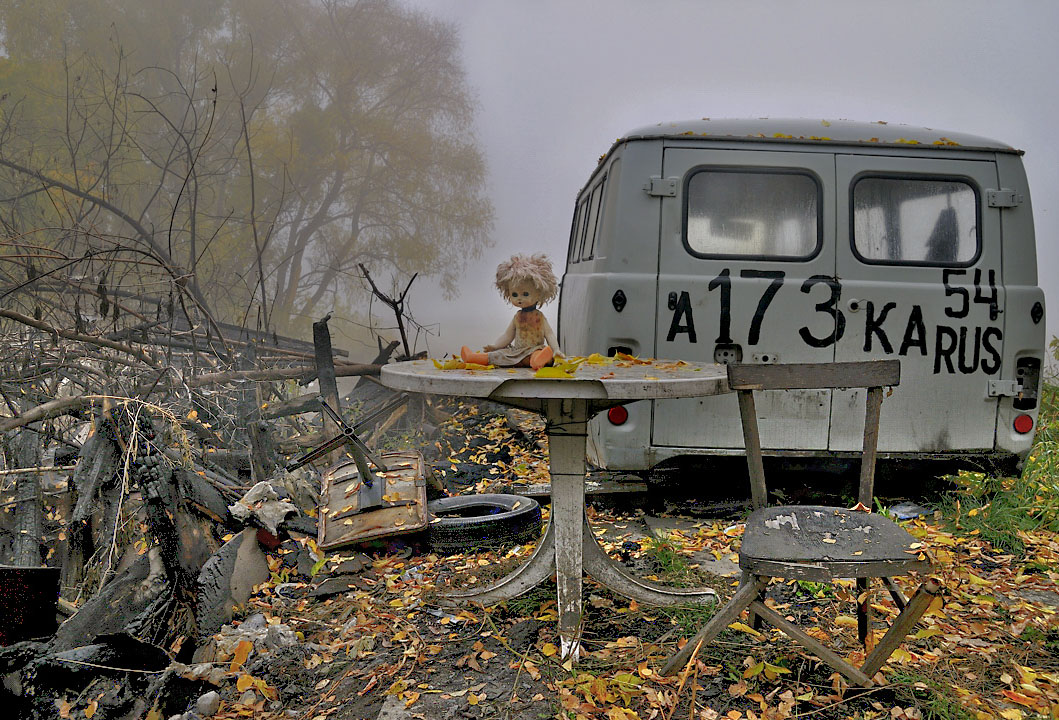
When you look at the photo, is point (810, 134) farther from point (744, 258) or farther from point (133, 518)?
point (133, 518)

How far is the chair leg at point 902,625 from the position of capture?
2387mm

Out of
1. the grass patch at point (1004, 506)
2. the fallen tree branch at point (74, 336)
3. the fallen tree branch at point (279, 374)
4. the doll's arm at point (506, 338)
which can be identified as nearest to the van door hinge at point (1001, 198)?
the grass patch at point (1004, 506)

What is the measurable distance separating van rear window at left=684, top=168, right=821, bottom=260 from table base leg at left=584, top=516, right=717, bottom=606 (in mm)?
2113

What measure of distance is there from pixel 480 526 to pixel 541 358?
1488mm

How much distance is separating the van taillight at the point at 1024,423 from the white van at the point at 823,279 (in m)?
0.02

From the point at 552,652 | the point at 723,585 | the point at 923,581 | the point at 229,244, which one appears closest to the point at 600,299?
the point at 723,585

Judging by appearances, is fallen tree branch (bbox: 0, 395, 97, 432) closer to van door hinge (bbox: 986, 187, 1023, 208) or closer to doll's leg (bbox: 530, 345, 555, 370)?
doll's leg (bbox: 530, 345, 555, 370)

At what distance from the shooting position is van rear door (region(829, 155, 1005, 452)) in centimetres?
449

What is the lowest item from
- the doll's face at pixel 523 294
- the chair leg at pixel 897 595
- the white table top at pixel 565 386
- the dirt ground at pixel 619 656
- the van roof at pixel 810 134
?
the dirt ground at pixel 619 656

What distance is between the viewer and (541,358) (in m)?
3.28

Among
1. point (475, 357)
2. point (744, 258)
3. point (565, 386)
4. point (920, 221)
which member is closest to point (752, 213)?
point (744, 258)

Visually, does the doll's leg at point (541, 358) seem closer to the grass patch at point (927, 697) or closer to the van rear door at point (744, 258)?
the van rear door at point (744, 258)

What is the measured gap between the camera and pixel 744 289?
443 centimetres

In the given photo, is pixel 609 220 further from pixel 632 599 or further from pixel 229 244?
pixel 229 244
